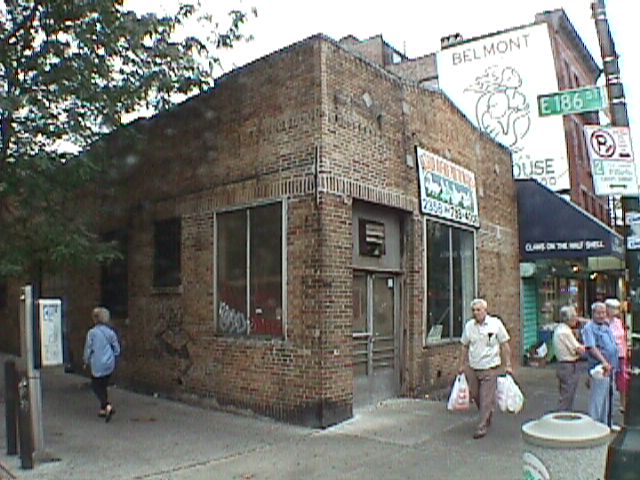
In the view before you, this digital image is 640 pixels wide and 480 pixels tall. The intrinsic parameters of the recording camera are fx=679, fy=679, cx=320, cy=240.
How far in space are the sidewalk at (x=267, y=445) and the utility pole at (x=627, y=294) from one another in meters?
2.16

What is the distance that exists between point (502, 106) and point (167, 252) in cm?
1466

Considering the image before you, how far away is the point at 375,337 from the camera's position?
10.6 meters

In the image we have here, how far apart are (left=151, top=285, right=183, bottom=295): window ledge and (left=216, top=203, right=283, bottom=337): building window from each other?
1.12 metres

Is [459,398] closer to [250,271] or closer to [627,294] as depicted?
[627,294]

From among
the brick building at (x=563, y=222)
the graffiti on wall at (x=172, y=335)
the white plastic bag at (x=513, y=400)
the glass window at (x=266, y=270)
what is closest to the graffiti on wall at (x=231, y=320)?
the glass window at (x=266, y=270)

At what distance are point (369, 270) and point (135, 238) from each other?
5.03 metres

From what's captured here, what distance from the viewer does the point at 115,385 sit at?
13180 mm

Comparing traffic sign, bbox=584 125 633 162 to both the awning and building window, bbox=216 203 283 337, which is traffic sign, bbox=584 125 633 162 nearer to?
building window, bbox=216 203 283 337

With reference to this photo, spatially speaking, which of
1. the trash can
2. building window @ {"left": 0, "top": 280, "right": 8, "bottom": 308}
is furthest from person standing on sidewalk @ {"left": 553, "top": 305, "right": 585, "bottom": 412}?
building window @ {"left": 0, "top": 280, "right": 8, "bottom": 308}

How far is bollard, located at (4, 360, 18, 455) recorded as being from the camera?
7656 mm

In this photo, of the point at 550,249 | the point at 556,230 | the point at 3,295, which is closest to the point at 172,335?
the point at 550,249

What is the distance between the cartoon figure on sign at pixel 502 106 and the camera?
72.0 feet

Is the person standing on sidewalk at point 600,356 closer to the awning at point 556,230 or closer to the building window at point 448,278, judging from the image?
the building window at point 448,278

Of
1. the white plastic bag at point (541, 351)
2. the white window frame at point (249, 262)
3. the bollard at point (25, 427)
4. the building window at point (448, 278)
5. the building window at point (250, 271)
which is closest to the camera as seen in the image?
the bollard at point (25, 427)
